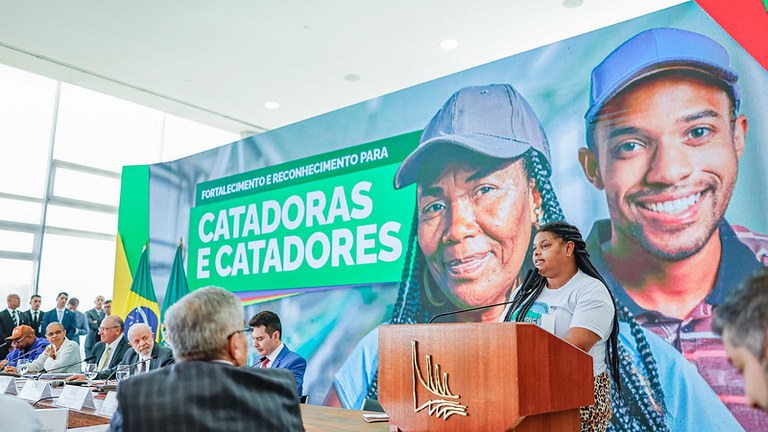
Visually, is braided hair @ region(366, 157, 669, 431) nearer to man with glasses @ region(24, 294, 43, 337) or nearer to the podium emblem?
the podium emblem

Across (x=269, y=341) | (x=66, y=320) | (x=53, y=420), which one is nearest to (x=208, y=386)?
(x=53, y=420)

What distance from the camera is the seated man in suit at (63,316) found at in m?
8.84

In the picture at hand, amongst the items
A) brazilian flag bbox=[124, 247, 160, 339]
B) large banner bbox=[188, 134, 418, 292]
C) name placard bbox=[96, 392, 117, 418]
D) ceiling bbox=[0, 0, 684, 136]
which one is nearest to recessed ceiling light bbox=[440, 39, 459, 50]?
ceiling bbox=[0, 0, 684, 136]

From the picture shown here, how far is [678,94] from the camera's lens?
3432 mm

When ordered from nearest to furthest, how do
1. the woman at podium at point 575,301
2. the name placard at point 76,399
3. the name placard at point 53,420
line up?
the name placard at point 53,420 < the woman at podium at point 575,301 < the name placard at point 76,399

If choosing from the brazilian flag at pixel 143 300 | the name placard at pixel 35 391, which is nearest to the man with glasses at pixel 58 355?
the brazilian flag at pixel 143 300

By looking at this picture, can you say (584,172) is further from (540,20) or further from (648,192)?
(540,20)

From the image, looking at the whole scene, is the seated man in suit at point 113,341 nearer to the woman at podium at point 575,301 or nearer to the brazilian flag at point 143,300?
the brazilian flag at point 143,300

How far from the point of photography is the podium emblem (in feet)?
5.52

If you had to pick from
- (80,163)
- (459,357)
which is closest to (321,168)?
(459,357)

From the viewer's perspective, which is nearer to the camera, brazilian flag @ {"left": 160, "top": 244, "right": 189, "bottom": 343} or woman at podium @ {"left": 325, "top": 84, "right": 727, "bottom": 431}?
woman at podium @ {"left": 325, "top": 84, "right": 727, "bottom": 431}

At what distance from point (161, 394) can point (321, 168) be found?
4155 millimetres

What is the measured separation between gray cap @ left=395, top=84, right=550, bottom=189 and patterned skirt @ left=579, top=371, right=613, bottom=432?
196 centimetres

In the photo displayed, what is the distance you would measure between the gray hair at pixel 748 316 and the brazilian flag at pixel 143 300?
6.62 m
